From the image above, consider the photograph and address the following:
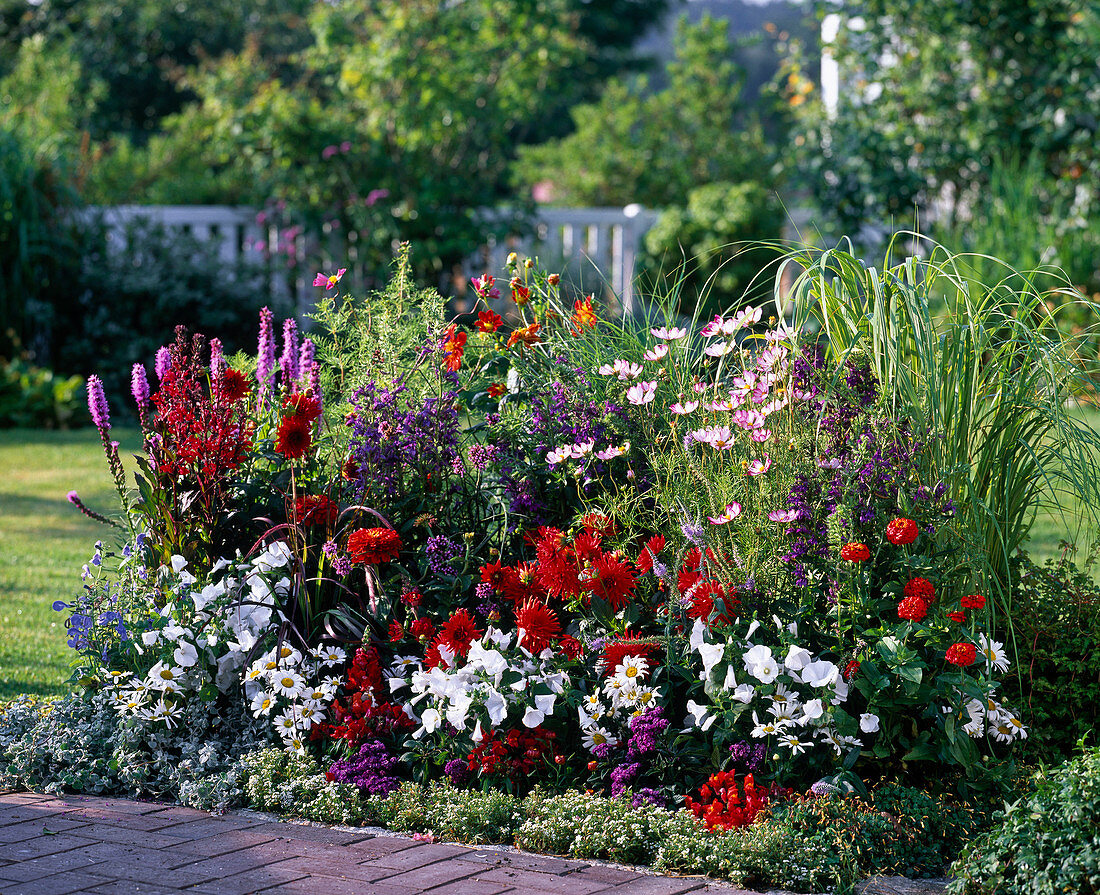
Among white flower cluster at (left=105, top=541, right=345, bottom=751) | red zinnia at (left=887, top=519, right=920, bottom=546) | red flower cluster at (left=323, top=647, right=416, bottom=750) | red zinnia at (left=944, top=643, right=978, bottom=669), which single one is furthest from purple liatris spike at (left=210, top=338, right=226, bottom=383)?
red zinnia at (left=944, top=643, right=978, bottom=669)

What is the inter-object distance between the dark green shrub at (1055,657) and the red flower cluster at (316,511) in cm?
189

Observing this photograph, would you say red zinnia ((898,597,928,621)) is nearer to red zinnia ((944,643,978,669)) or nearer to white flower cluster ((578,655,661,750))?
red zinnia ((944,643,978,669))

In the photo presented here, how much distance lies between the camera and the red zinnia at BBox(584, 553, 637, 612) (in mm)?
3033

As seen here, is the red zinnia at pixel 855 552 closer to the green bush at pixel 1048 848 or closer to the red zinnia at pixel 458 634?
the green bush at pixel 1048 848

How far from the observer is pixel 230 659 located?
3.24m

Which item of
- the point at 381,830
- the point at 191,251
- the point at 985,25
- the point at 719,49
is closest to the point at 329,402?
the point at 381,830

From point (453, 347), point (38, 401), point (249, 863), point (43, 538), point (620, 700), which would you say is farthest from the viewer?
point (38, 401)

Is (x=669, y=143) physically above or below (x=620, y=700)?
above

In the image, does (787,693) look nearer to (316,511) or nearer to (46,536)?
(316,511)

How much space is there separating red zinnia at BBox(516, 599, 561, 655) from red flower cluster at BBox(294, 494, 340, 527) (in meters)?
0.69

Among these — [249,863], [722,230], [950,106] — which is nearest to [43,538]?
[249,863]

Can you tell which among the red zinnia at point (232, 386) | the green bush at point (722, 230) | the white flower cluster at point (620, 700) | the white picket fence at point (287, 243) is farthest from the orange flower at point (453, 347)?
the green bush at point (722, 230)

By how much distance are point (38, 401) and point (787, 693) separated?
7.30m

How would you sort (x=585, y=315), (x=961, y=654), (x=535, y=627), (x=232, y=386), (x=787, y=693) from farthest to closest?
1. (x=585, y=315)
2. (x=232, y=386)
3. (x=535, y=627)
4. (x=787, y=693)
5. (x=961, y=654)
